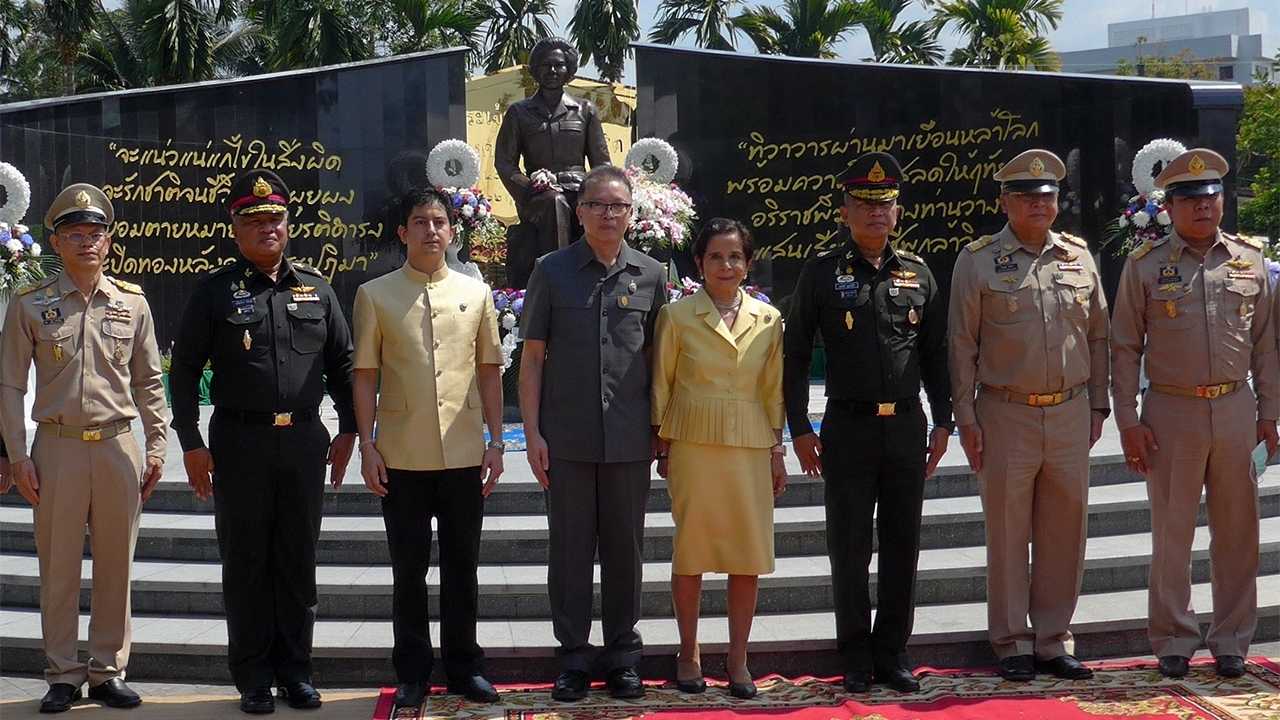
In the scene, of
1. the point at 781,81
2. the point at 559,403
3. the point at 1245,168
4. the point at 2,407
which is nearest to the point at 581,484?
the point at 559,403

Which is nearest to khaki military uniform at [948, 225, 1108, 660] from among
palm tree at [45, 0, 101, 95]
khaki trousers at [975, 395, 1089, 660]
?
khaki trousers at [975, 395, 1089, 660]

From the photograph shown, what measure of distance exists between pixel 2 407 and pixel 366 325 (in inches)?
50.9

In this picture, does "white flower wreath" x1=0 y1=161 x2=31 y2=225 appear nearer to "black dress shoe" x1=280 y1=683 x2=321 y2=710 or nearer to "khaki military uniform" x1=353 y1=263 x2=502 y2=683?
"khaki military uniform" x1=353 y1=263 x2=502 y2=683

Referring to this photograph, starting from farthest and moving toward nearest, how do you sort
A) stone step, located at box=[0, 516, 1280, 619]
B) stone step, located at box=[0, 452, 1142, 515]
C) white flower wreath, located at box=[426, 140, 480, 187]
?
1. white flower wreath, located at box=[426, 140, 480, 187]
2. stone step, located at box=[0, 452, 1142, 515]
3. stone step, located at box=[0, 516, 1280, 619]

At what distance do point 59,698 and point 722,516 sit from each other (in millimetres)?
2307

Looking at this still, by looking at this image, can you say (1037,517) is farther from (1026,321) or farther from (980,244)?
(980,244)

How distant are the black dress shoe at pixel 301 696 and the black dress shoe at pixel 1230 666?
3113mm

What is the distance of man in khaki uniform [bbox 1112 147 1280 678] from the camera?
164 inches

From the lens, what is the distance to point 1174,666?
409cm

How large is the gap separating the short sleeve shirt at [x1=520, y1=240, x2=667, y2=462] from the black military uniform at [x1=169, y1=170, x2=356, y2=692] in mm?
721

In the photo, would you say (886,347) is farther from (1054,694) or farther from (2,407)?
(2,407)

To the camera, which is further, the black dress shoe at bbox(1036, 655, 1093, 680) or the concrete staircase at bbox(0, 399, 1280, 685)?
the concrete staircase at bbox(0, 399, 1280, 685)

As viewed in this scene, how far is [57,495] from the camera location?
4020mm

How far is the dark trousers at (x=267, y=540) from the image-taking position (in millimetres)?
3895
